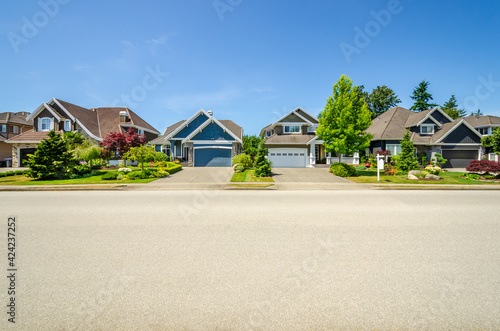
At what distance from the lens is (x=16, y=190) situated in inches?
572

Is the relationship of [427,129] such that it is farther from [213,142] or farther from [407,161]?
[213,142]

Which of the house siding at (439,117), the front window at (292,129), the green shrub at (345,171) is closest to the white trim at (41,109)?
the front window at (292,129)

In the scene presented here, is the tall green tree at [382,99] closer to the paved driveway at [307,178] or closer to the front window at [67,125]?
the paved driveway at [307,178]

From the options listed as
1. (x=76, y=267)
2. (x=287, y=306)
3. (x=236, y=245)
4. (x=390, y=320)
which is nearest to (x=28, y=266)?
(x=76, y=267)

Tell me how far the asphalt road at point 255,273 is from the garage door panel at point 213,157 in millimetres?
23801

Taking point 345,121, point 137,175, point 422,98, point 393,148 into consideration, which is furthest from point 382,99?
point 137,175

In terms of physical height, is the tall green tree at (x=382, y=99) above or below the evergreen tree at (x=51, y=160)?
above

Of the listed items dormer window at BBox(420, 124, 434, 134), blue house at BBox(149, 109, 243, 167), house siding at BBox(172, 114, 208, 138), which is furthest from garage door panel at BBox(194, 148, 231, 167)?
dormer window at BBox(420, 124, 434, 134)

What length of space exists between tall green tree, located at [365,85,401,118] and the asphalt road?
184 feet

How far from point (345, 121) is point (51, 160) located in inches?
971

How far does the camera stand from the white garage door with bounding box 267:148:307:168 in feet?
102

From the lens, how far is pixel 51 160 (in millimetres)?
19516

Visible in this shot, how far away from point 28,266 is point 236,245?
355 cm

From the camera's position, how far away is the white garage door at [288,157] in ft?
102
